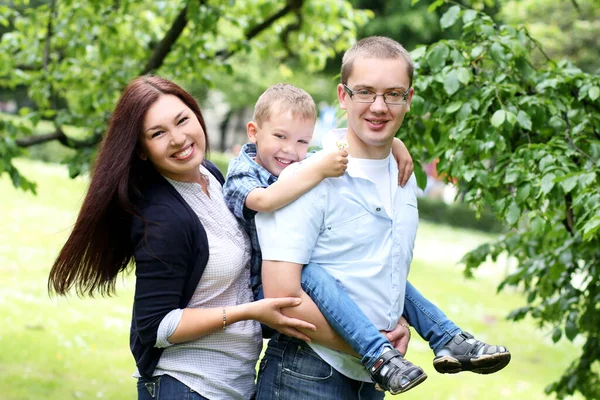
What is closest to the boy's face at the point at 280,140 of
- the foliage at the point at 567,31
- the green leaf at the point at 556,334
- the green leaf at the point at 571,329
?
the green leaf at the point at 571,329

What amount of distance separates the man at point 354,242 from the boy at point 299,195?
0.08ft

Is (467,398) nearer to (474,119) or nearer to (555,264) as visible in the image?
(555,264)

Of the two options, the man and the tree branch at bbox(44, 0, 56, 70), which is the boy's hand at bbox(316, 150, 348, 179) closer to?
the man

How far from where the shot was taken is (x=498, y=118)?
344 cm

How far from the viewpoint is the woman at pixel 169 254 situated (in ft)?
7.56

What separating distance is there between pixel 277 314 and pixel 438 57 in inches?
73.6

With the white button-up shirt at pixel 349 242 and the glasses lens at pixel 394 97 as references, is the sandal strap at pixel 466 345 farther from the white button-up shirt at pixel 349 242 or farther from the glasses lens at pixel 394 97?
A: the glasses lens at pixel 394 97

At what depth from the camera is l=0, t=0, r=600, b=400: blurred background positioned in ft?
12.0

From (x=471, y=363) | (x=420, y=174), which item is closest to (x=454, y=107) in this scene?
(x=420, y=174)

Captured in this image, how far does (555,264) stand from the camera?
443 cm

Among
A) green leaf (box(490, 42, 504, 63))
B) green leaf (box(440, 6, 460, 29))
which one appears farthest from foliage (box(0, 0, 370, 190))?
green leaf (box(490, 42, 504, 63))

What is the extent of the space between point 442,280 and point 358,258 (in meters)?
11.9

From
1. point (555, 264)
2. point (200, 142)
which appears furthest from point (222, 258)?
point (555, 264)

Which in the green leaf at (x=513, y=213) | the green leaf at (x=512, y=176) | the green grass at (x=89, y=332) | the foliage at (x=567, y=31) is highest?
the foliage at (x=567, y=31)
